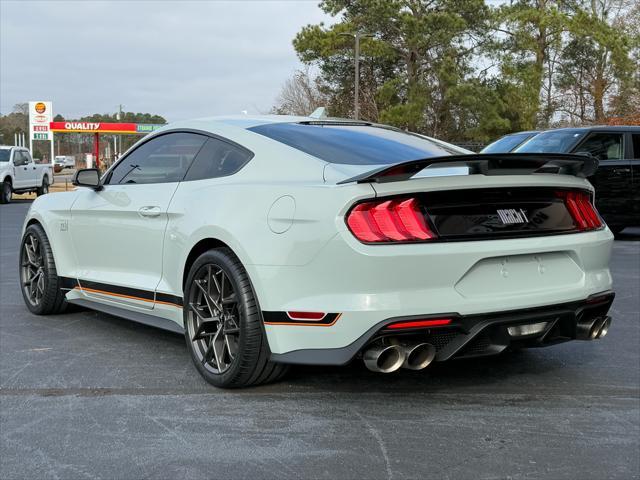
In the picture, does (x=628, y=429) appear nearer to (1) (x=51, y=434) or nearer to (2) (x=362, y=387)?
(2) (x=362, y=387)

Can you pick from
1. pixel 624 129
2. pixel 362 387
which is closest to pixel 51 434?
pixel 362 387

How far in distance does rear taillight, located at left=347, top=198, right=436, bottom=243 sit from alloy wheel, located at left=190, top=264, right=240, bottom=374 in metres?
0.85

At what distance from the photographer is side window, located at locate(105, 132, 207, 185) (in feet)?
14.7

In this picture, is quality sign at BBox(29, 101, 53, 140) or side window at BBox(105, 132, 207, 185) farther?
quality sign at BBox(29, 101, 53, 140)

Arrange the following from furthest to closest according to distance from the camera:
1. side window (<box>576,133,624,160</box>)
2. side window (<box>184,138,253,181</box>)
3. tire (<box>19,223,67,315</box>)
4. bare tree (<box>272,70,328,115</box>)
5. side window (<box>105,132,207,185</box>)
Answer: bare tree (<box>272,70,328,115</box>), side window (<box>576,133,624,160</box>), tire (<box>19,223,67,315</box>), side window (<box>105,132,207,185</box>), side window (<box>184,138,253,181</box>)

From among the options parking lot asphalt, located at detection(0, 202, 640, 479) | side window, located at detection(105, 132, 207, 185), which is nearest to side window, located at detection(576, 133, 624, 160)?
parking lot asphalt, located at detection(0, 202, 640, 479)

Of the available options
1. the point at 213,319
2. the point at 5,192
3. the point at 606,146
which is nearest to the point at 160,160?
the point at 213,319

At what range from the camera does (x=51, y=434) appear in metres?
3.28

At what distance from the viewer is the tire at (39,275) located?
5.62 metres

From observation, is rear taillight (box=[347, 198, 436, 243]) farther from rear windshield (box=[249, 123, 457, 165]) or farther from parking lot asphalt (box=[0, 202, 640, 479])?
parking lot asphalt (box=[0, 202, 640, 479])

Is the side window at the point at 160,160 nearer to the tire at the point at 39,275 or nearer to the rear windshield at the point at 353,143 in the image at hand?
the rear windshield at the point at 353,143

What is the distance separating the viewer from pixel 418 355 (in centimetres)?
335

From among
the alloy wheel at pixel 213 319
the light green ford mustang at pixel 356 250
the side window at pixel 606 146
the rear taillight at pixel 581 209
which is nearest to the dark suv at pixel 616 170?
the side window at pixel 606 146

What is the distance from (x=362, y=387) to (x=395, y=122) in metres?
37.6
